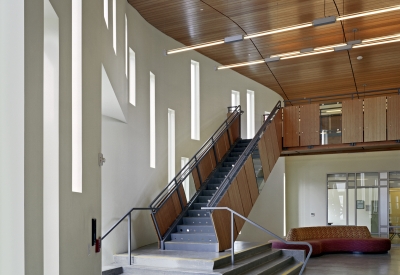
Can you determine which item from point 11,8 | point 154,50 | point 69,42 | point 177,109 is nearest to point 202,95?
point 177,109

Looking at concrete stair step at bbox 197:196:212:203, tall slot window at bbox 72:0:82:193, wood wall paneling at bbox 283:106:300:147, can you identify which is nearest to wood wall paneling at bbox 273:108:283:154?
wood wall paneling at bbox 283:106:300:147

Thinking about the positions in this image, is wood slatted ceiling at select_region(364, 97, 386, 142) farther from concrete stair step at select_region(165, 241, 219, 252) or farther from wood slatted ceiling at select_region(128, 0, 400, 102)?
concrete stair step at select_region(165, 241, 219, 252)

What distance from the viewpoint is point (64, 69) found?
13.7ft

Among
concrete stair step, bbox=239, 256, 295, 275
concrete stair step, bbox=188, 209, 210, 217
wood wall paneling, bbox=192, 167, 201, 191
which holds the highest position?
wood wall paneling, bbox=192, 167, 201, 191

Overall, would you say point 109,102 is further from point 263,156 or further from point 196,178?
point 263,156

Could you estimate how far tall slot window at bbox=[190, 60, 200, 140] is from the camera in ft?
47.6

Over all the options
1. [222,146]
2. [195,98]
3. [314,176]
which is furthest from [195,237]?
[314,176]

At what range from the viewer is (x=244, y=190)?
1151cm

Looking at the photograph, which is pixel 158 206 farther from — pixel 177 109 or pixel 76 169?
pixel 76 169

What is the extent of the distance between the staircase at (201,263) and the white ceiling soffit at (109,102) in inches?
114

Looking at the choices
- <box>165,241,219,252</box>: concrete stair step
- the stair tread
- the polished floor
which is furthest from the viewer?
the polished floor

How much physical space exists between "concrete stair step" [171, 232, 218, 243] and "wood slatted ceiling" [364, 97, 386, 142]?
6561 millimetres

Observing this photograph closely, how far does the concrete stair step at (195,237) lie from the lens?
10.0 m

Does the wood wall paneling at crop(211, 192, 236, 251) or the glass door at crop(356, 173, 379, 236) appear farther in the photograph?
the glass door at crop(356, 173, 379, 236)
